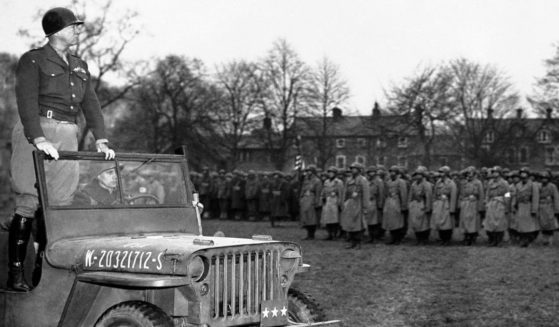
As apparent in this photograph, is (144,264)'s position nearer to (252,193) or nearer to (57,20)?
(57,20)

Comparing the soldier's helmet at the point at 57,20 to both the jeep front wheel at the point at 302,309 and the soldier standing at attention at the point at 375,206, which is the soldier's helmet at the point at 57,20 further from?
the soldier standing at attention at the point at 375,206

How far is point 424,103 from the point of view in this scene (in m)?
49.8

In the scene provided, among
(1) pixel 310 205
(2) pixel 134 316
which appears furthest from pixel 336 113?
(2) pixel 134 316

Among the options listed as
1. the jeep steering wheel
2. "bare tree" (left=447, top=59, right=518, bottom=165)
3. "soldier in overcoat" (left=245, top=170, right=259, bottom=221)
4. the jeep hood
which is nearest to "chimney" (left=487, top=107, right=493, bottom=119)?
"bare tree" (left=447, top=59, right=518, bottom=165)

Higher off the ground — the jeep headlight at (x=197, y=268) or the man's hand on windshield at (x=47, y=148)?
the man's hand on windshield at (x=47, y=148)

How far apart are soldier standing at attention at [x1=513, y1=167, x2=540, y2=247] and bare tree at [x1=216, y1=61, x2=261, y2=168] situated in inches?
1583

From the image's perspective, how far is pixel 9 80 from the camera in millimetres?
22719

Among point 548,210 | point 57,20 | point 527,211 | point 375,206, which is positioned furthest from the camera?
point 375,206

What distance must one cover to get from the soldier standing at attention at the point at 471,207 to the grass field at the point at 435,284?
2.46 feet

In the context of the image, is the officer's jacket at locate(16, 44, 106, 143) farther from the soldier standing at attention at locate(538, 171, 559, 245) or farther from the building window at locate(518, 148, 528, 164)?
the building window at locate(518, 148, 528, 164)

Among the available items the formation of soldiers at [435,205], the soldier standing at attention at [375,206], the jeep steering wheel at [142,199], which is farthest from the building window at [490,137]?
the jeep steering wheel at [142,199]

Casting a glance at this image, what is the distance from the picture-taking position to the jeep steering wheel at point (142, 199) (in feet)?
20.0

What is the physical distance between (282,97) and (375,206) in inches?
1481

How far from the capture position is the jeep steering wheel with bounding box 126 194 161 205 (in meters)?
6.08
